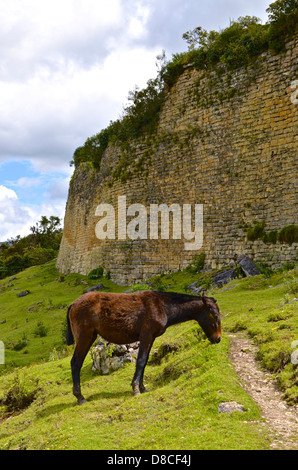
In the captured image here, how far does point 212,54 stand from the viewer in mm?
19953

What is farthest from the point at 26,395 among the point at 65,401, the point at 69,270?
the point at 69,270

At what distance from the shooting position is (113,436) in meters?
4.97

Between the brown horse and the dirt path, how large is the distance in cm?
92

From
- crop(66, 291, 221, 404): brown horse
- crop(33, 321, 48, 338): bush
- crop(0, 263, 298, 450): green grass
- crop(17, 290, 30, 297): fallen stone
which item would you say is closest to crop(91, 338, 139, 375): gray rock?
crop(0, 263, 298, 450): green grass

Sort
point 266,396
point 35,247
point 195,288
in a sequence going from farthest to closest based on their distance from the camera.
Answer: point 35,247
point 195,288
point 266,396

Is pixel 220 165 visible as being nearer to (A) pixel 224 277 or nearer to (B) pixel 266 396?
(A) pixel 224 277

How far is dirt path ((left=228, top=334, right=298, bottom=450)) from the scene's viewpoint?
14.5ft

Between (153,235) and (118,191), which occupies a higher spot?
(118,191)

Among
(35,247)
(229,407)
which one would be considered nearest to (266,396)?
(229,407)

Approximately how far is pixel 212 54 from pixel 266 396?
18511 mm

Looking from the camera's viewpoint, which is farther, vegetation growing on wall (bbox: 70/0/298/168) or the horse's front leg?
vegetation growing on wall (bbox: 70/0/298/168)

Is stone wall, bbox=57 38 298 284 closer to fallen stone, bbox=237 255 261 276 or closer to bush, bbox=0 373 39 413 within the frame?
fallen stone, bbox=237 255 261 276
